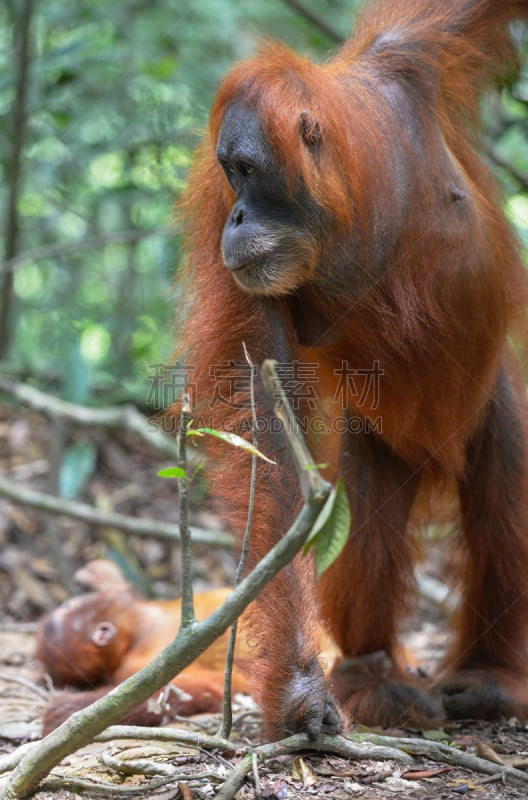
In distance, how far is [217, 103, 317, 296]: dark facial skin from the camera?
2465mm

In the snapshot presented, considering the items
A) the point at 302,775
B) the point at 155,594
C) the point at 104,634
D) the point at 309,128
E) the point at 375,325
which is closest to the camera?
the point at 302,775

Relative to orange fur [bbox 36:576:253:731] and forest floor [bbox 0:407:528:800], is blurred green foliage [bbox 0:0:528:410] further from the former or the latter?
orange fur [bbox 36:576:253:731]

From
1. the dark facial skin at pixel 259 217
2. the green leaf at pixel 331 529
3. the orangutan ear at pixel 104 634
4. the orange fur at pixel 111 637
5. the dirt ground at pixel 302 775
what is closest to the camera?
the green leaf at pixel 331 529

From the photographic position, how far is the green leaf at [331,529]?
1593 mm

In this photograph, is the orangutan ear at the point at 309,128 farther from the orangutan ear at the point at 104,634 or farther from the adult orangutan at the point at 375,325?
the orangutan ear at the point at 104,634

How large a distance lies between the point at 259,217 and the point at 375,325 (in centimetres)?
50

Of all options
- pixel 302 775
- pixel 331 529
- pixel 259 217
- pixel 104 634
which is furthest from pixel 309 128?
pixel 104 634

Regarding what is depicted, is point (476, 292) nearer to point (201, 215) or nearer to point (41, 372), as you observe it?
point (201, 215)

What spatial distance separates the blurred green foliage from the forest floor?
0.47m

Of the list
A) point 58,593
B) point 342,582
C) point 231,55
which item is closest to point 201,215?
point 342,582

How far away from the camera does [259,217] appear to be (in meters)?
2.51

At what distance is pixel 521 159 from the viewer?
260 inches

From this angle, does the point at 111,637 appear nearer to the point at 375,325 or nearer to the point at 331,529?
the point at 375,325

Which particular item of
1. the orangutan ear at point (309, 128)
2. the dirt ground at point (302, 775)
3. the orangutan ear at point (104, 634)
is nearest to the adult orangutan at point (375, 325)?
the orangutan ear at point (309, 128)
